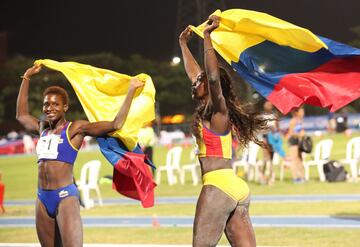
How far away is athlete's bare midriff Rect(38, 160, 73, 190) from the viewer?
674 cm

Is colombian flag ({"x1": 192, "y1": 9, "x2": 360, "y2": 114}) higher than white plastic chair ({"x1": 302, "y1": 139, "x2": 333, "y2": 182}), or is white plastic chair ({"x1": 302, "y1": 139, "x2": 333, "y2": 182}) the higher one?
colombian flag ({"x1": 192, "y1": 9, "x2": 360, "y2": 114})

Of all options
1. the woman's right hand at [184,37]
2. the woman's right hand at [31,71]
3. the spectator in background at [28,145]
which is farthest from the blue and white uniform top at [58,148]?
the spectator in background at [28,145]

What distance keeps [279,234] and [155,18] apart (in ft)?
170

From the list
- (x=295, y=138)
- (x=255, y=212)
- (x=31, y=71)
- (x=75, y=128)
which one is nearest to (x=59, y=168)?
(x=75, y=128)

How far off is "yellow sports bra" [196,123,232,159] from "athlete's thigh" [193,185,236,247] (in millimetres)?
283

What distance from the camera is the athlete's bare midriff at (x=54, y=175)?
6.74 meters

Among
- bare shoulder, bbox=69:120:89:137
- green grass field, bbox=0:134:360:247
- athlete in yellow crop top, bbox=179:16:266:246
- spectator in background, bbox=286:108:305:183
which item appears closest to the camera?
athlete in yellow crop top, bbox=179:16:266:246

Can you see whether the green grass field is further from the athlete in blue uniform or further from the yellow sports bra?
the yellow sports bra

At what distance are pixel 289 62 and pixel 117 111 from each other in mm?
1941

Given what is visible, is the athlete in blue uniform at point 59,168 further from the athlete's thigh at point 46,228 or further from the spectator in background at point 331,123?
the spectator in background at point 331,123

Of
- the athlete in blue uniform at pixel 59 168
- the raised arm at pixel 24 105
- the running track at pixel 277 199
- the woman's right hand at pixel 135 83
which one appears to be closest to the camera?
the athlete in blue uniform at pixel 59 168

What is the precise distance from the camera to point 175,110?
71.9m

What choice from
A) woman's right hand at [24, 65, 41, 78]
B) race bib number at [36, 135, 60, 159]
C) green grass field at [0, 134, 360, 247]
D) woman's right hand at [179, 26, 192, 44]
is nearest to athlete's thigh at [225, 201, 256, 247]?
race bib number at [36, 135, 60, 159]

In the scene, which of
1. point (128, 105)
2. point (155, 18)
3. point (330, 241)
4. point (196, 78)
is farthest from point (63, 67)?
point (155, 18)
